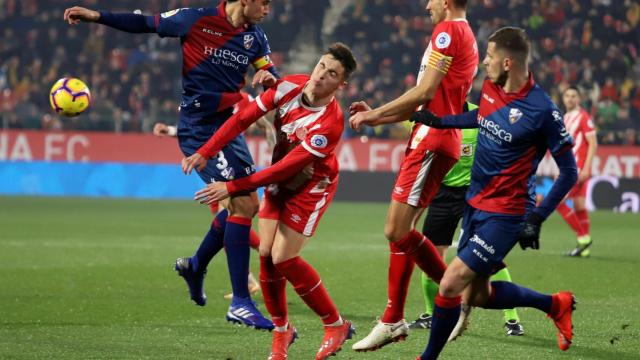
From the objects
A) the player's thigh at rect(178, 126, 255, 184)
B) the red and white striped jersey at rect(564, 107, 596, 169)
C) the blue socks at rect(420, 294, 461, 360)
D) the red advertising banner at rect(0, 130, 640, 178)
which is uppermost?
the player's thigh at rect(178, 126, 255, 184)

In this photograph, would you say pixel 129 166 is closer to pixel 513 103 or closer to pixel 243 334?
pixel 243 334

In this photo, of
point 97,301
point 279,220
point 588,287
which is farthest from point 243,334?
point 588,287

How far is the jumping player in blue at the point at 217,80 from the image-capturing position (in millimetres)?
7977

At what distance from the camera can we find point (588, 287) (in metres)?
11.0

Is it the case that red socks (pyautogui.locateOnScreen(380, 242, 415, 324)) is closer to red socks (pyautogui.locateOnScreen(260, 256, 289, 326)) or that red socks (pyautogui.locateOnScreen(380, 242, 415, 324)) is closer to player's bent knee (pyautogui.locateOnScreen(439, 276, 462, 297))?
red socks (pyautogui.locateOnScreen(260, 256, 289, 326))

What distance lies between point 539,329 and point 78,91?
434cm

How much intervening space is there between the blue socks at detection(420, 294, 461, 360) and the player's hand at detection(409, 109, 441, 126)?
43.5 inches

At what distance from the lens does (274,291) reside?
6.85 m

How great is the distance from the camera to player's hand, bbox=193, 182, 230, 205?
6.41 meters

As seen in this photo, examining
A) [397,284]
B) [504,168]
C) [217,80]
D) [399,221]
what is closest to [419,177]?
[399,221]

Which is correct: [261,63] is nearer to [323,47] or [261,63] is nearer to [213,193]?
[213,193]

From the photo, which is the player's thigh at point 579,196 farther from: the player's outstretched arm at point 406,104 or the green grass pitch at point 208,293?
the player's outstretched arm at point 406,104

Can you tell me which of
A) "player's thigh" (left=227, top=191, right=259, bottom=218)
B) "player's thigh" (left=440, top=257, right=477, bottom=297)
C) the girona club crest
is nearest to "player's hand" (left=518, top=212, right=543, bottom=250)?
"player's thigh" (left=440, top=257, right=477, bottom=297)

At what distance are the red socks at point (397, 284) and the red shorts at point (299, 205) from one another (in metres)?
0.73
